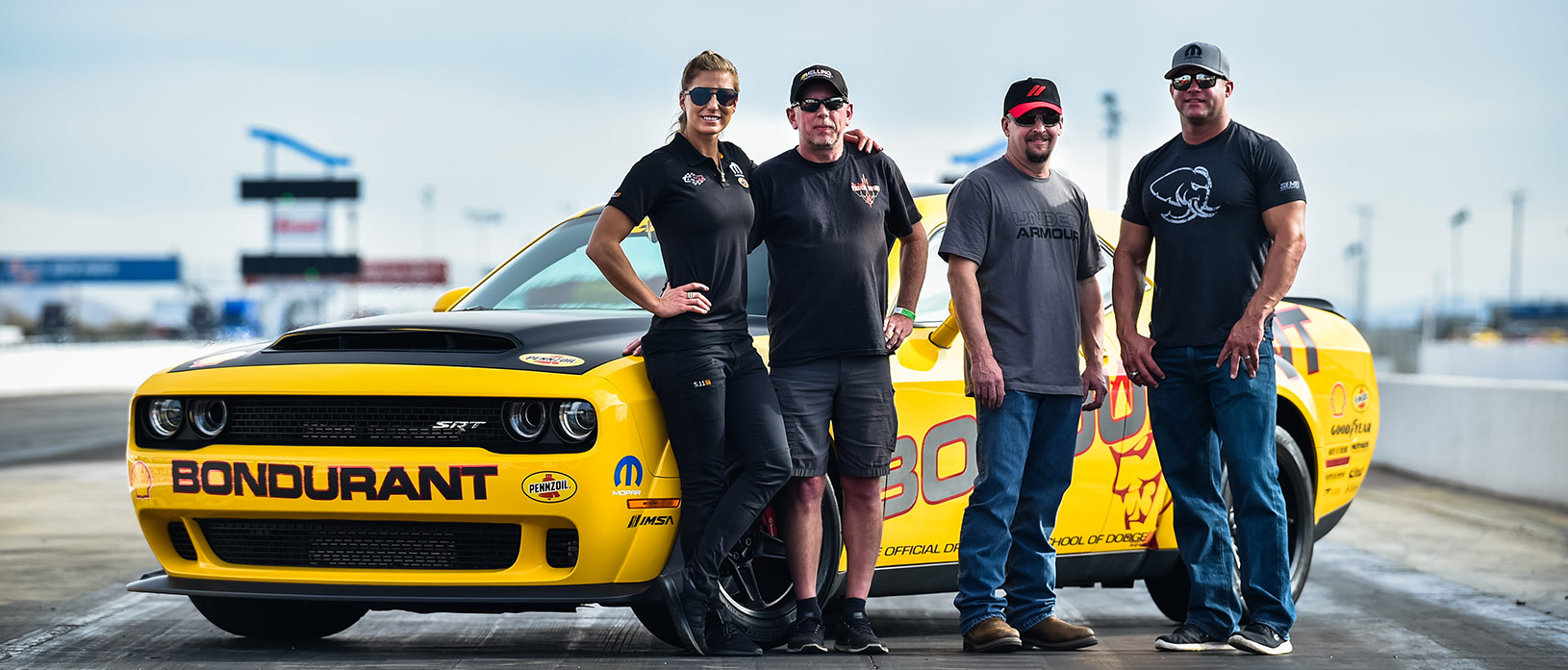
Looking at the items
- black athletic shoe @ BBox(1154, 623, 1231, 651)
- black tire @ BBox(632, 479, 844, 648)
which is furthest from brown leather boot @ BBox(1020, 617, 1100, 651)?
black tire @ BBox(632, 479, 844, 648)

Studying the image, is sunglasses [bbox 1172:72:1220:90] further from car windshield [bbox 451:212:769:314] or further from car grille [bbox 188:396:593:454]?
car grille [bbox 188:396:593:454]

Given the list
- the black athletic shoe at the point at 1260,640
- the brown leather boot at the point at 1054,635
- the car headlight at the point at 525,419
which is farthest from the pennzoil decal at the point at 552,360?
the black athletic shoe at the point at 1260,640

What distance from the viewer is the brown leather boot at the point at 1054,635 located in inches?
204

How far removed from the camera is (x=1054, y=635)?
17.0 ft

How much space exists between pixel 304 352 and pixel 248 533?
21.4 inches

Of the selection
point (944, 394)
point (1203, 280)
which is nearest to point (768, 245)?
point (944, 394)

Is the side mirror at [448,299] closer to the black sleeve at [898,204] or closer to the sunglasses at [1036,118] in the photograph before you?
the black sleeve at [898,204]

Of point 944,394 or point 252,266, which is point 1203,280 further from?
point 252,266

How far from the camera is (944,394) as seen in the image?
520cm

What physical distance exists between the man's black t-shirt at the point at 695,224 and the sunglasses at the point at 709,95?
133 millimetres

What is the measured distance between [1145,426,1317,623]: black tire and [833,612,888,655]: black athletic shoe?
4.59 ft

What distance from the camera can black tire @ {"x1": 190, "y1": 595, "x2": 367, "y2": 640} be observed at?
17.3 ft

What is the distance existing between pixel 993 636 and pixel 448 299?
7.58 ft

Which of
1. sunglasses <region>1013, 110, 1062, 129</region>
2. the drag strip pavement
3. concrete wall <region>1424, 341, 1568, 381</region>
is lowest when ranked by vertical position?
concrete wall <region>1424, 341, 1568, 381</region>
